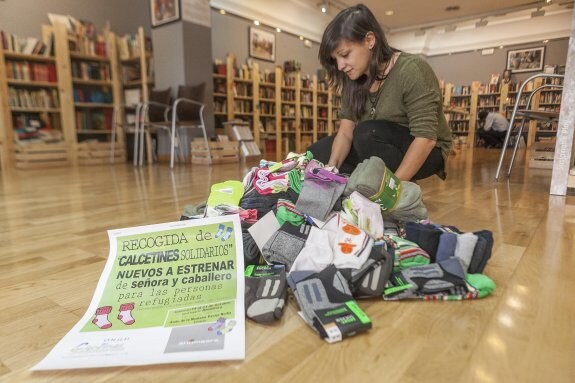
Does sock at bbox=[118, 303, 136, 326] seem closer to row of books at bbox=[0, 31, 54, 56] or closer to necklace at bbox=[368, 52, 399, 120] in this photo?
necklace at bbox=[368, 52, 399, 120]

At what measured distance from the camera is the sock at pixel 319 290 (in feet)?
1.85

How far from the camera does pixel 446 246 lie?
69 cm

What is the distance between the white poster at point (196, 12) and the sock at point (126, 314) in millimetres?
3976

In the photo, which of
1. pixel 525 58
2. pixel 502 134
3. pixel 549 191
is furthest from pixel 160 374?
pixel 525 58

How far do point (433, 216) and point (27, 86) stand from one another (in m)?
4.67

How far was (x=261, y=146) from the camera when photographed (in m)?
6.05

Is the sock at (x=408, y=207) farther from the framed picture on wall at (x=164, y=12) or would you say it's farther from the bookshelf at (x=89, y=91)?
the bookshelf at (x=89, y=91)

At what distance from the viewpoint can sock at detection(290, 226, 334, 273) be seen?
66cm

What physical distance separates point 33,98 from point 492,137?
746 cm

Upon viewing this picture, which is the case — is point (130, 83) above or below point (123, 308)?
above

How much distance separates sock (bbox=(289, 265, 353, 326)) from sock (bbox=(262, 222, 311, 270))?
0.07m

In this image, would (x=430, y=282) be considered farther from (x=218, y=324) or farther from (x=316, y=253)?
(x=218, y=324)

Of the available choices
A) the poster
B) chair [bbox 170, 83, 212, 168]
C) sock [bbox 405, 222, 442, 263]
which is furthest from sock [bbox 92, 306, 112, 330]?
chair [bbox 170, 83, 212, 168]

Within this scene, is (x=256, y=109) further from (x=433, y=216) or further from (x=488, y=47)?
(x=488, y=47)
